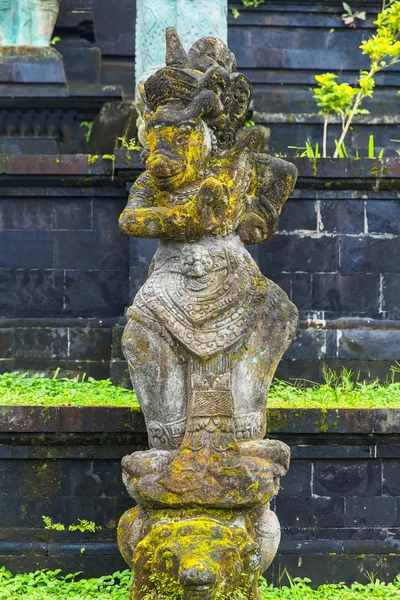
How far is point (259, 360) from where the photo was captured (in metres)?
6.20

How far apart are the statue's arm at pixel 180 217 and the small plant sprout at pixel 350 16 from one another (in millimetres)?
7791

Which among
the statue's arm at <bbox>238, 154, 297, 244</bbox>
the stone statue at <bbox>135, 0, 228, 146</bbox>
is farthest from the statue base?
the statue's arm at <bbox>238, 154, 297, 244</bbox>

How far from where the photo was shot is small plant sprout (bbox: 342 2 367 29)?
13.3m

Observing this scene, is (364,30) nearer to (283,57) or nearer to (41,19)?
(283,57)

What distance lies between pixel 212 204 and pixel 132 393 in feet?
8.59

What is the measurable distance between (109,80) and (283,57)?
7.19ft

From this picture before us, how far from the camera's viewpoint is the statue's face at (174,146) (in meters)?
6.12

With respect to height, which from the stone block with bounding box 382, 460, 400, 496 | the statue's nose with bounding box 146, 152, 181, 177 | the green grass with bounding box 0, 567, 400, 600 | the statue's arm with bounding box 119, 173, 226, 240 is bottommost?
the green grass with bounding box 0, 567, 400, 600

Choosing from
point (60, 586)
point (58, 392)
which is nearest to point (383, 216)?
point (58, 392)

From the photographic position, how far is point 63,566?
7312 mm

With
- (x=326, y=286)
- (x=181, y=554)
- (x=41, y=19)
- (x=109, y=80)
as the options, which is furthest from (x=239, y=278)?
(x=109, y=80)

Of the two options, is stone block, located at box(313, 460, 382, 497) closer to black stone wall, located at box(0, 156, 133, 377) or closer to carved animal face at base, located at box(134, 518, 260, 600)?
carved animal face at base, located at box(134, 518, 260, 600)

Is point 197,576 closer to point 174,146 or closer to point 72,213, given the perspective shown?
point 174,146

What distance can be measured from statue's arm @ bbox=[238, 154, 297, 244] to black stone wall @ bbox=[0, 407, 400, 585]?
1456mm
